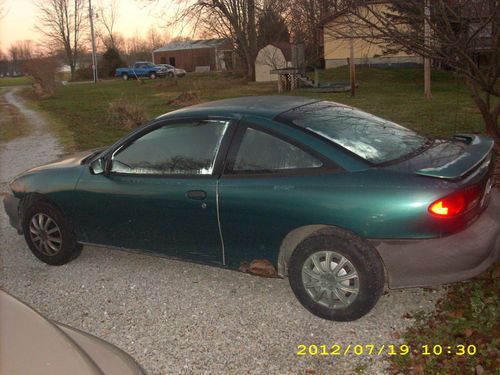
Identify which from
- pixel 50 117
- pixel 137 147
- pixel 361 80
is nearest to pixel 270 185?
pixel 137 147

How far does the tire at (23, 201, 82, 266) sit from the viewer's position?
15.1 feet

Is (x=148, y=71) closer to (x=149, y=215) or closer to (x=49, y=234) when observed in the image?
(x=49, y=234)

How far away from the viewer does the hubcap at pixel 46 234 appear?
184 inches

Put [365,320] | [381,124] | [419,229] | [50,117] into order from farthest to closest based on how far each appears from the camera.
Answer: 1. [50,117]
2. [381,124]
3. [365,320]
4. [419,229]

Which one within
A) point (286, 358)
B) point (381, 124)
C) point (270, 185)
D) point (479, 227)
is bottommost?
point (286, 358)

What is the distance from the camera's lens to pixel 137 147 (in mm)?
4305

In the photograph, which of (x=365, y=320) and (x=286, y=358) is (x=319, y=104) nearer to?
(x=365, y=320)

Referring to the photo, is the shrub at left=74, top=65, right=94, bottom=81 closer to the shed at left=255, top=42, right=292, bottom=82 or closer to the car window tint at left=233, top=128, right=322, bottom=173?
the shed at left=255, top=42, right=292, bottom=82

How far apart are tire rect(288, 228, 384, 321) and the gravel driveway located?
5.6 inches

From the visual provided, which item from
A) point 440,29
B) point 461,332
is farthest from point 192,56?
point 461,332

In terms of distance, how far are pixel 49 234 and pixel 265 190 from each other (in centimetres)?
226

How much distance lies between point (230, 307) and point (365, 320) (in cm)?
100

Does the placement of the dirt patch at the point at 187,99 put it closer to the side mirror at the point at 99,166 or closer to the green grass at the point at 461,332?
the side mirror at the point at 99,166

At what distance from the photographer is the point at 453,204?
10.5 feet
